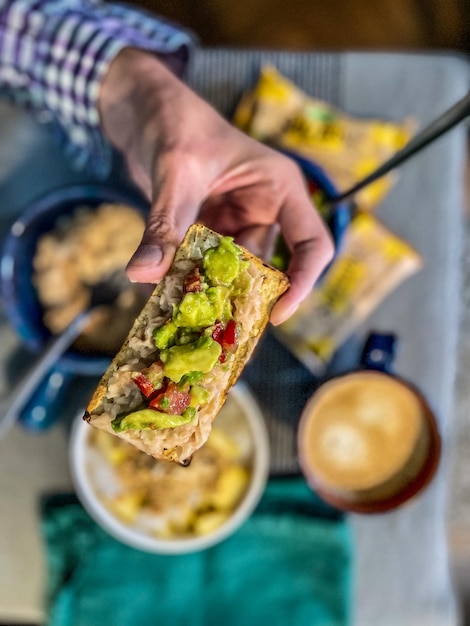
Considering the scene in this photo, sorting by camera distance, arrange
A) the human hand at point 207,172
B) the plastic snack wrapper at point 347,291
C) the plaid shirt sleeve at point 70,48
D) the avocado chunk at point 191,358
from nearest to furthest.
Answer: the avocado chunk at point 191,358 < the human hand at point 207,172 < the plaid shirt sleeve at point 70,48 < the plastic snack wrapper at point 347,291

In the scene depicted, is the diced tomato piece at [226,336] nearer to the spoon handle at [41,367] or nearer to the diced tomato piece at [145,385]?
the diced tomato piece at [145,385]

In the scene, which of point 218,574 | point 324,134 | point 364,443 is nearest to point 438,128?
point 324,134

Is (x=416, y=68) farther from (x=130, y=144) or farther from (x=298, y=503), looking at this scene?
(x=298, y=503)

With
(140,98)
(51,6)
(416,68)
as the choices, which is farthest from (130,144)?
(416,68)

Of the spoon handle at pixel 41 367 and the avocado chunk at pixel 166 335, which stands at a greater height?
the avocado chunk at pixel 166 335

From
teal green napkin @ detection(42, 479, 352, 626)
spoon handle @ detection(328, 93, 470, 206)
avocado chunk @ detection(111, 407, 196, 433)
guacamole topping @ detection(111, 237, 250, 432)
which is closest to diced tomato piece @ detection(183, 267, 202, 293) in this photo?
guacamole topping @ detection(111, 237, 250, 432)

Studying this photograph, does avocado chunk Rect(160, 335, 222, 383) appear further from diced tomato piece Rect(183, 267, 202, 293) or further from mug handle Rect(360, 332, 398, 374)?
mug handle Rect(360, 332, 398, 374)

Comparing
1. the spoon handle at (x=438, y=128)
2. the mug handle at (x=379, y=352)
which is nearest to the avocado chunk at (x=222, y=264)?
the spoon handle at (x=438, y=128)
